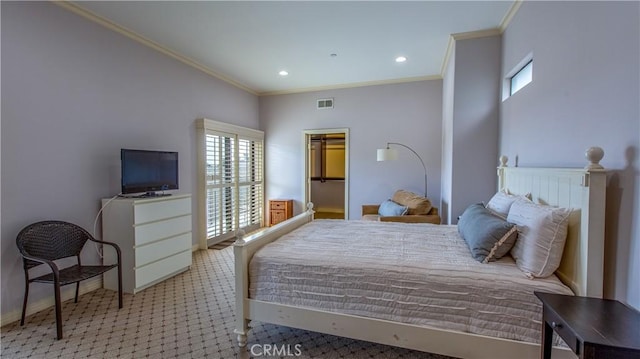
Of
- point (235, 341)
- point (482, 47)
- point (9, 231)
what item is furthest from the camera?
point (482, 47)

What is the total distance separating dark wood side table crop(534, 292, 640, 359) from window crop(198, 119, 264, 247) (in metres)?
3.83

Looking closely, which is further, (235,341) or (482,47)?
(482,47)

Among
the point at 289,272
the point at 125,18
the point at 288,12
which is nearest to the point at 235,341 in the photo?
the point at 289,272

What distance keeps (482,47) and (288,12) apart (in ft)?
7.66

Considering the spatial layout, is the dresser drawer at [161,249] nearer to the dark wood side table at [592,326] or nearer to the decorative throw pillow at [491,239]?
the decorative throw pillow at [491,239]

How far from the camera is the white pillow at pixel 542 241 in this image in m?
1.67

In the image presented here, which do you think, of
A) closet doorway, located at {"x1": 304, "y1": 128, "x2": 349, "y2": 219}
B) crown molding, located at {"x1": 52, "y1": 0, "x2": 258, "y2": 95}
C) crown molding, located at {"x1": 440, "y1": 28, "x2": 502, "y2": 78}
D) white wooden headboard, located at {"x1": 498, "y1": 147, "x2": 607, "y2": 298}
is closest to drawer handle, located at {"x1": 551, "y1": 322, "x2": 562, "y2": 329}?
white wooden headboard, located at {"x1": 498, "y1": 147, "x2": 607, "y2": 298}

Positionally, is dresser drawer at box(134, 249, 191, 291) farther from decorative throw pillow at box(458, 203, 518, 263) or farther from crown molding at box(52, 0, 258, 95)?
decorative throw pillow at box(458, 203, 518, 263)

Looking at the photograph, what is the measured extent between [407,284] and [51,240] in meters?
3.04

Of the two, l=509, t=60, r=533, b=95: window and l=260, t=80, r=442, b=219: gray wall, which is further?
l=260, t=80, r=442, b=219: gray wall

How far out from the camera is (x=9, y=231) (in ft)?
7.99

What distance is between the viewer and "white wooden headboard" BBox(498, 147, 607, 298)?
1.50m

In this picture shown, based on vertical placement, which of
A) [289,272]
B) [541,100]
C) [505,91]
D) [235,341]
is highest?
[505,91]

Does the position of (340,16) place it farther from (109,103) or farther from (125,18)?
(109,103)
